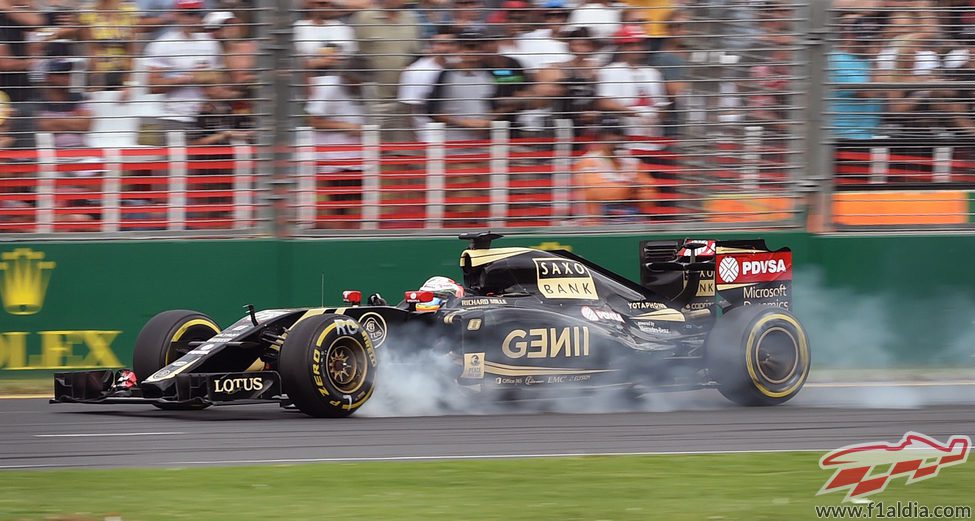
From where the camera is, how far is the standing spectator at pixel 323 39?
11.3 metres

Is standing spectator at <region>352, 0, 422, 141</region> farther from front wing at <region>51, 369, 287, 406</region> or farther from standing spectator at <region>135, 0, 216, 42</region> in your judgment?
front wing at <region>51, 369, 287, 406</region>

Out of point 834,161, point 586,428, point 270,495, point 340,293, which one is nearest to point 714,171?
point 834,161

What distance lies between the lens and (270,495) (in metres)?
5.97

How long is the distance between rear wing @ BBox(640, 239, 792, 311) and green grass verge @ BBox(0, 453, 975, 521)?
8.92 ft

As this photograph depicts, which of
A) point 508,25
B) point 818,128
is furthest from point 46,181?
point 818,128

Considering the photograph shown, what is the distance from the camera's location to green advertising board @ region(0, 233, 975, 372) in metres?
10.7

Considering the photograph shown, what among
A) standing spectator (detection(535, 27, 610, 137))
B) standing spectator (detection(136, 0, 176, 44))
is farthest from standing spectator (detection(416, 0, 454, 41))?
standing spectator (detection(136, 0, 176, 44))

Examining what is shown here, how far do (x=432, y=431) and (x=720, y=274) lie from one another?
2651 millimetres

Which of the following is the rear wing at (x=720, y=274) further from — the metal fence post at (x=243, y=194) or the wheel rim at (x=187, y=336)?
the metal fence post at (x=243, y=194)

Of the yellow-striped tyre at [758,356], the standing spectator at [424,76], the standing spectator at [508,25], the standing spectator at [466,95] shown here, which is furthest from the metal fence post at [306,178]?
the yellow-striped tyre at [758,356]

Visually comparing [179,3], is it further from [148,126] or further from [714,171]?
[714,171]

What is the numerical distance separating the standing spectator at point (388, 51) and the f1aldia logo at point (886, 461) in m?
5.22

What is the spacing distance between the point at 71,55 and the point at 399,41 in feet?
8.77

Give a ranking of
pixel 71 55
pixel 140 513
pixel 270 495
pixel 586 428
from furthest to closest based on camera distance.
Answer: pixel 71 55, pixel 586 428, pixel 270 495, pixel 140 513
